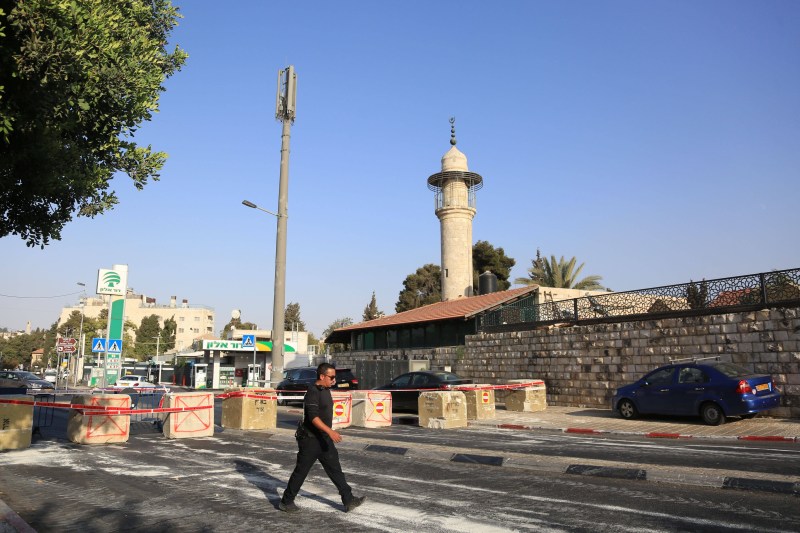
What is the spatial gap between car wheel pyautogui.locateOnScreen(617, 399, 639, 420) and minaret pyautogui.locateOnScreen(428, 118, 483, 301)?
24.7 m

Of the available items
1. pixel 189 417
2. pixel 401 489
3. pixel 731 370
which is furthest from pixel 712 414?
pixel 189 417

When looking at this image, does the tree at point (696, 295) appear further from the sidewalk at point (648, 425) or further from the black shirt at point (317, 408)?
the black shirt at point (317, 408)

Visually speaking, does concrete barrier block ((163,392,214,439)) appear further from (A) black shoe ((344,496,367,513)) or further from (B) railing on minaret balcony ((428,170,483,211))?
(B) railing on minaret balcony ((428,170,483,211))

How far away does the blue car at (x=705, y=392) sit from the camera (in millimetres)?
13078

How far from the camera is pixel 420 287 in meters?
66.0

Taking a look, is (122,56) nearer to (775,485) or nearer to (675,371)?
(775,485)

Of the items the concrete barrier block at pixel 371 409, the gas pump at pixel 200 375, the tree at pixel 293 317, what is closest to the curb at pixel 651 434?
the concrete barrier block at pixel 371 409

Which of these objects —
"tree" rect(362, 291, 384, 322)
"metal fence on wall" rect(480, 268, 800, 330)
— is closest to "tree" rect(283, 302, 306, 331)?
"tree" rect(362, 291, 384, 322)

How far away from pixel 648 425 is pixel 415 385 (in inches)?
295

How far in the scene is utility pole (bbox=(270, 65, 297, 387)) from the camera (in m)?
19.2

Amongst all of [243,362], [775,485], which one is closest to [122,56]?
[775,485]

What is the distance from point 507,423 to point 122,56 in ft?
41.2

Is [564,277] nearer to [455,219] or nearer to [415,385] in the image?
[455,219]

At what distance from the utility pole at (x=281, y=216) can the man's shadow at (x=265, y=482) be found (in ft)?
30.5
